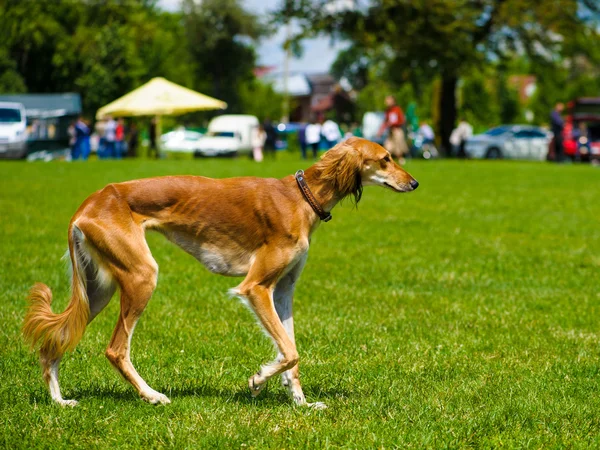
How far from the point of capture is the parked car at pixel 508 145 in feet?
145

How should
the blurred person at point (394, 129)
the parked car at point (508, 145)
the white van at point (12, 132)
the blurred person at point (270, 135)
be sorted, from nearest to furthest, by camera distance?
1. the blurred person at point (394, 129)
2. the white van at point (12, 132)
3. the blurred person at point (270, 135)
4. the parked car at point (508, 145)

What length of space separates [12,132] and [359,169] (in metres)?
32.6

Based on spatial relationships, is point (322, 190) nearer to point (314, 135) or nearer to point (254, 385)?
point (254, 385)

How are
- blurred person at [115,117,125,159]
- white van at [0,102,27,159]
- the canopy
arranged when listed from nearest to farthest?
white van at [0,102,27,159] → the canopy → blurred person at [115,117,125,159]

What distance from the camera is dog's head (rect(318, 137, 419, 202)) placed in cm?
550

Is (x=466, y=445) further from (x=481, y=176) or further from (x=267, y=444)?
(x=481, y=176)

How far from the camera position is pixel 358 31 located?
4241 centimetres

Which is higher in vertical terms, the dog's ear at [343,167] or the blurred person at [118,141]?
the dog's ear at [343,167]

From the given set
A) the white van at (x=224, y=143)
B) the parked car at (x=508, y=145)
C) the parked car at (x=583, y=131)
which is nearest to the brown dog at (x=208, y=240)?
the parked car at (x=583, y=131)

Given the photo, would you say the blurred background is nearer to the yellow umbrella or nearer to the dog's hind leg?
the yellow umbrella

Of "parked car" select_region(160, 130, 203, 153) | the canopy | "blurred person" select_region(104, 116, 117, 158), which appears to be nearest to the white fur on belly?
the canopy

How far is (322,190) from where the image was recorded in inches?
217

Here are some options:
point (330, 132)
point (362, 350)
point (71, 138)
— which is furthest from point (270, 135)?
point (362, 350)

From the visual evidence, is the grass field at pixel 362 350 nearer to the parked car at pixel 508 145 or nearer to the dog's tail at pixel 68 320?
the dog's tail at pixel 68 320
